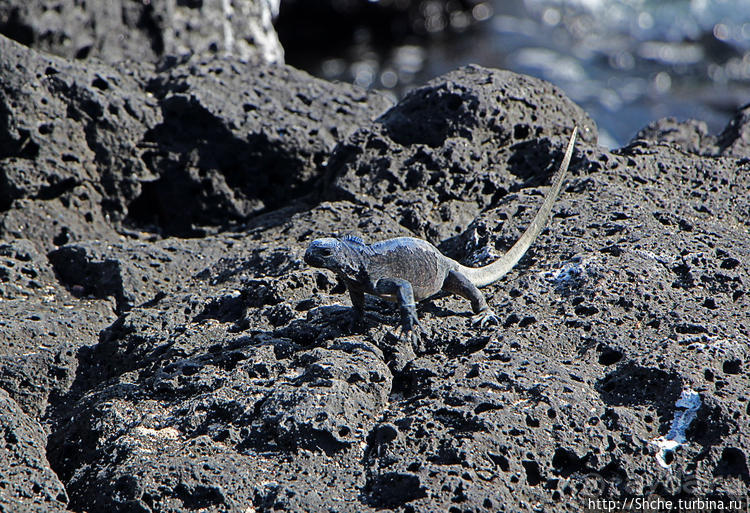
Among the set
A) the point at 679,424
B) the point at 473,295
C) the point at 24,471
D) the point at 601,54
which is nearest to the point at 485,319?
the point at 473,295

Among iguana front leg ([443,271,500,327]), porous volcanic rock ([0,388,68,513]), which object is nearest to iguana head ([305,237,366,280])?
iguana front leg ([443,271,500,327])

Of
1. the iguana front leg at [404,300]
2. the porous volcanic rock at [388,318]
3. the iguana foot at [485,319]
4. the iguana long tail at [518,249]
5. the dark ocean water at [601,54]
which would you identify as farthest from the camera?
the dark ocean water at [601,54]

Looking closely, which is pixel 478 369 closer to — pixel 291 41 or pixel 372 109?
pixel 372 109

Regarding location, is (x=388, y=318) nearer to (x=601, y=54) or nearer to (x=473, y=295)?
(x=473, y=295)

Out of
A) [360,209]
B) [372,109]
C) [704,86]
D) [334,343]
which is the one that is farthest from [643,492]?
[704,86]

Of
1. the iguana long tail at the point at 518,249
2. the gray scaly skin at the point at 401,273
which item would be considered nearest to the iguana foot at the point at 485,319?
the gray scaly skin at the point at 401,273

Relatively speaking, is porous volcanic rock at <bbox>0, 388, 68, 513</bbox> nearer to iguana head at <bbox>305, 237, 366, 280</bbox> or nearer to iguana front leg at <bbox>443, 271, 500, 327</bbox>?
iguana head at <bbox>305, 237, 366, 280</bbox>

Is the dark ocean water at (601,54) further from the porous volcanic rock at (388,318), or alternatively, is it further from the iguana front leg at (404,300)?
the iguana front leg at (404,300)
